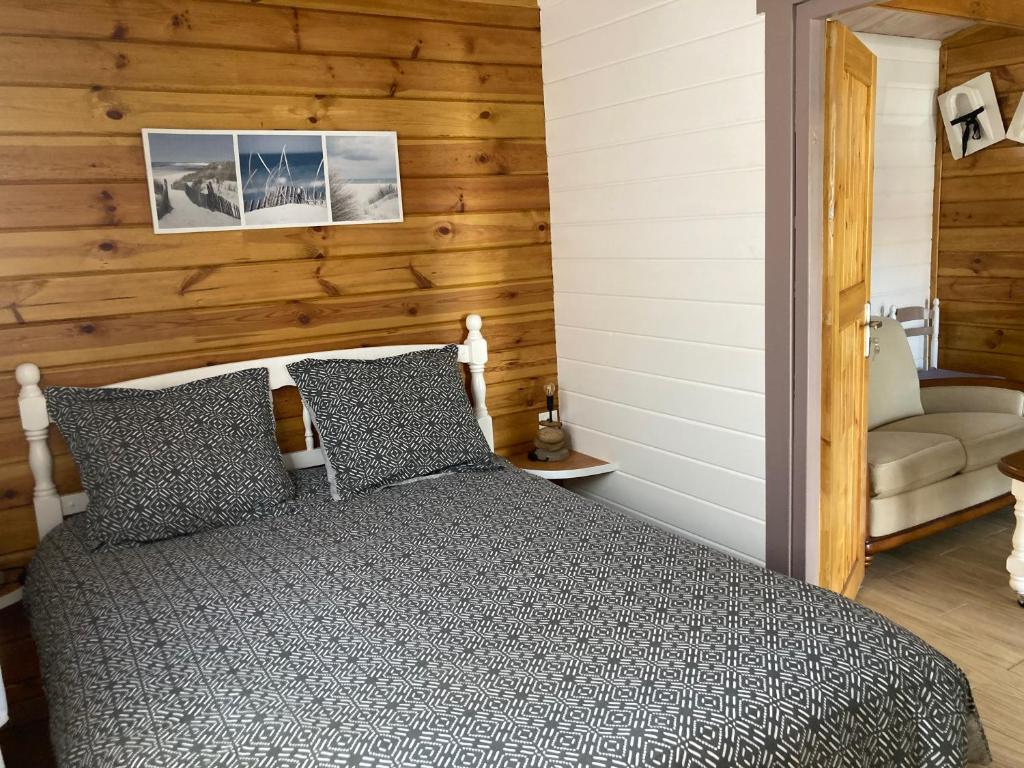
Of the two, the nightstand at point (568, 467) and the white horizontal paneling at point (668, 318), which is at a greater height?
the white horizontal paneling at point (668, 318)

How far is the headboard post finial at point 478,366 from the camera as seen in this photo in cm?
336

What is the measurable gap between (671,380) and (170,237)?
1.77 meters

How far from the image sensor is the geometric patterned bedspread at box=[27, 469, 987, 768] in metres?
1.47

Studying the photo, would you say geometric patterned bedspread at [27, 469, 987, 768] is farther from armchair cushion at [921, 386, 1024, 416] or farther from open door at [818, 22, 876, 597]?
armchair cushion at [921, 386, 1024, 416]

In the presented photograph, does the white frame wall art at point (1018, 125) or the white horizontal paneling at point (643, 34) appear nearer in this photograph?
the white horizontal paneling at point (643, 34)

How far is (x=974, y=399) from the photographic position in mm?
3891

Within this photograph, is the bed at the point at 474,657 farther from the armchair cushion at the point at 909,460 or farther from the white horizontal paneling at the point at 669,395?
the armchair cushion at the point at 909,460

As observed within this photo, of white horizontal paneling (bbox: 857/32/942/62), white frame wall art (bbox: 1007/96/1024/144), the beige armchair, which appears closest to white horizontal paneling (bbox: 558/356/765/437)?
the beige armchair

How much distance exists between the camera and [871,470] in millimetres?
3232

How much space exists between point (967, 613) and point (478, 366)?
6.44 feet

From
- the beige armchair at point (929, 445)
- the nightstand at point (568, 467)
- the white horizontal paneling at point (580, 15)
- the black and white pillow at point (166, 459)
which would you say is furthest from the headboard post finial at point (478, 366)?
the beige armchair at point (929, 445)

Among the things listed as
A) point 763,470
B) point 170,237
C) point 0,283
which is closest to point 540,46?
point 170,237

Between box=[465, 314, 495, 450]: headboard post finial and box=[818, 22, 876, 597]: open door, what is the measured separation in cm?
129

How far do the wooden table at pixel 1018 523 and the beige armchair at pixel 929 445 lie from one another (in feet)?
1.24
